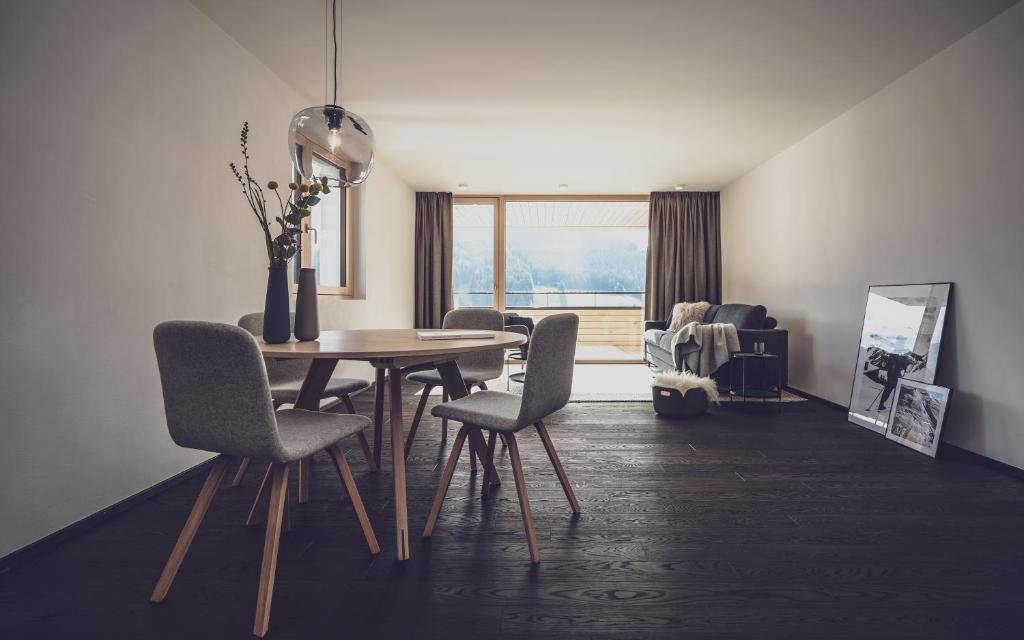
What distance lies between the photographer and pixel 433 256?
6.49 m

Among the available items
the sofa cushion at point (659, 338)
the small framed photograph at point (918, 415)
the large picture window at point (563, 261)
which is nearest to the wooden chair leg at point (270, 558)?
the small framed photograph at point (918, 415)

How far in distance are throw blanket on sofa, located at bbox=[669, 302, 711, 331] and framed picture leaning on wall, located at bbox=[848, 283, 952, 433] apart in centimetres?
226

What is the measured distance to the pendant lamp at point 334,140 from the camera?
1755 mm

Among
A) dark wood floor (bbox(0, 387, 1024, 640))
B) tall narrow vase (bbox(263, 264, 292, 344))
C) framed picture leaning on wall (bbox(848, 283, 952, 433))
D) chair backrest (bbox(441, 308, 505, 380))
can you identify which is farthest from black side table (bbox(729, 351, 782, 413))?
tall narrow vase (bbox(263, 264, 292, 344))

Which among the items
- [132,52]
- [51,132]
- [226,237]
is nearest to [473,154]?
[226,237]

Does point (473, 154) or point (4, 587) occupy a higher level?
point (473, 154)

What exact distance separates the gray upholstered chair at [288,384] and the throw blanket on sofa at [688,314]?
4278 millimetres

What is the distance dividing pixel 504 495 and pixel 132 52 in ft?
8.43

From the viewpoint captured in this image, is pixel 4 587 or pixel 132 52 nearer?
pixel 4 587

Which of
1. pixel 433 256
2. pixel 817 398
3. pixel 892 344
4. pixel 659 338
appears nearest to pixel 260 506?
pixel 892 344

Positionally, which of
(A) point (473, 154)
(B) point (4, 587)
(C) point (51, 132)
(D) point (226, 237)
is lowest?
(B) point (4, 587)

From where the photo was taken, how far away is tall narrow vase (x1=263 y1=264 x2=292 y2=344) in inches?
66.5

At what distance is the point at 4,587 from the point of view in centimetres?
141

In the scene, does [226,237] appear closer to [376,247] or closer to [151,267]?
[151,267]
